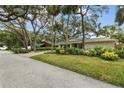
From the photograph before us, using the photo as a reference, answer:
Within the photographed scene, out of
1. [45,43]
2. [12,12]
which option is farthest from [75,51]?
[45,43]

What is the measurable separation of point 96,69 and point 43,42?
106 ft

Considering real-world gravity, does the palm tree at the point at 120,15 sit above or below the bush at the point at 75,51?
above

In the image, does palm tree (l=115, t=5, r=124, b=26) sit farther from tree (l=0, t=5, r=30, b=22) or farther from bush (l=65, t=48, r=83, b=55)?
tree (l=0, t=5, r=30, b=22)

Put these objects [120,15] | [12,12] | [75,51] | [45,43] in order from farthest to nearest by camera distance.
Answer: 1. [45,43]
2. [75,51]
3. [120,15]
4. [12,12]

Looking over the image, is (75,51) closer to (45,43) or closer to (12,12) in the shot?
(12,12)

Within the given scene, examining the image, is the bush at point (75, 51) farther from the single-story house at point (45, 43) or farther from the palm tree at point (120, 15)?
the single-story house at point (45, 43)

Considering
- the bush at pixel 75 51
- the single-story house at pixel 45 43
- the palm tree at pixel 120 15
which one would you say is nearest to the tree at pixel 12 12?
the bush at pixel 75 51

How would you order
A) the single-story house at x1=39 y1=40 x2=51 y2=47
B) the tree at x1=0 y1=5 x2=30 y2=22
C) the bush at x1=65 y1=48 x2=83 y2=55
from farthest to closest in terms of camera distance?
1. the single-story house at x1=39 y1=40 x2=51 y2=47
2. the bush at x1=65 y1=48 x2=83 y2=55
3. the tree at x1=0 y1=5 x2=30 y2=22

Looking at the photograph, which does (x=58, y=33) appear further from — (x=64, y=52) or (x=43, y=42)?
(x=64, y=52)

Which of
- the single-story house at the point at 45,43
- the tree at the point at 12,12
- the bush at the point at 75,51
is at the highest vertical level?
the tree at the point at 12,12

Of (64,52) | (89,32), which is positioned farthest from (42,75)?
(89,32)

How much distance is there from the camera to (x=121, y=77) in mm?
7008

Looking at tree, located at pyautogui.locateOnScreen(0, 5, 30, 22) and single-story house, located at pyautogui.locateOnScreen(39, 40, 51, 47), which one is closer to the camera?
tree, located at pyautogui.locateOnScreen(0, 5, 30, 22)

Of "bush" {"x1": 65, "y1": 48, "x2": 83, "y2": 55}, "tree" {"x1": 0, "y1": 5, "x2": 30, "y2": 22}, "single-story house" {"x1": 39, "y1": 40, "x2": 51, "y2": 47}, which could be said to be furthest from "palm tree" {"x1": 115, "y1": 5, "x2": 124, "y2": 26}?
"single-story house" {"x1": 39, "y1": 40, "x2": 51, "y2": 47}
